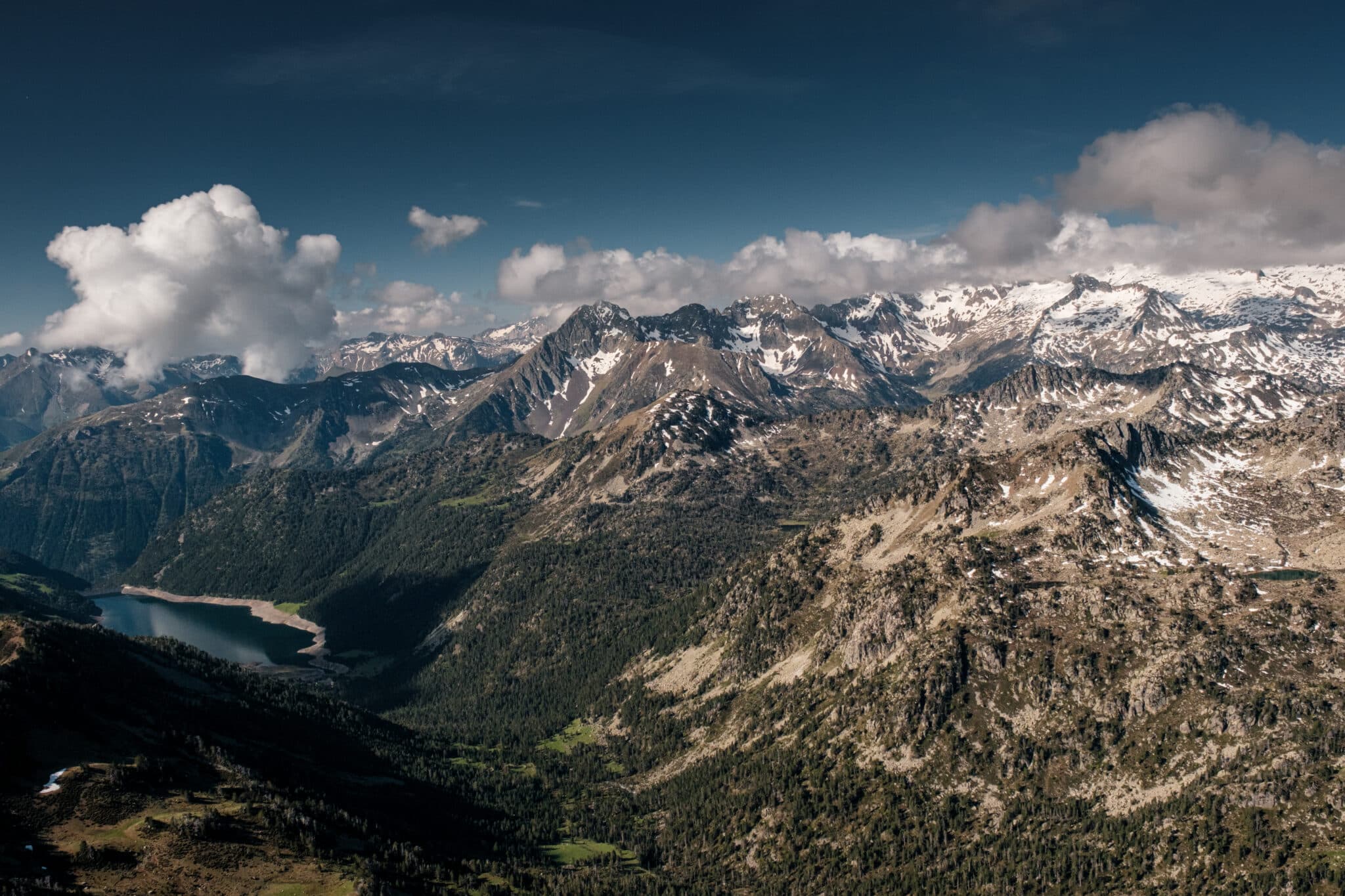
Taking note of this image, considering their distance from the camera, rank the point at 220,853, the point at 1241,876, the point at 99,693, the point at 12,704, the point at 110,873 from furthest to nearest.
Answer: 1. the point at 99,693
2. the point at 12,704
3. the point at 1241,876
4. the point at 220,853
5. the point at 110,873

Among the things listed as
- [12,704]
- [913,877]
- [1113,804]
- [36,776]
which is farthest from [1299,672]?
[12,704]

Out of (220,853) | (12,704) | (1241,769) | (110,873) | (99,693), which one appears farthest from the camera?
(99,693)

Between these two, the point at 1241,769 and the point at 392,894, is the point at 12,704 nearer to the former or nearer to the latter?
the point at 392,894

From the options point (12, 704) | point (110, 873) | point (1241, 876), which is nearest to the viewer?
point (110, 873)

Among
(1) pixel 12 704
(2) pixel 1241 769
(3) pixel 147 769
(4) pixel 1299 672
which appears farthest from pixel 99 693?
(4) pixel 1299 672

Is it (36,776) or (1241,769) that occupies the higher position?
(36,776)

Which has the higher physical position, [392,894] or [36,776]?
[36,776]

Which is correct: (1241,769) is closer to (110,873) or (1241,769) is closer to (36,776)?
(110,873)

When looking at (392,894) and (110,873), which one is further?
(392,894)

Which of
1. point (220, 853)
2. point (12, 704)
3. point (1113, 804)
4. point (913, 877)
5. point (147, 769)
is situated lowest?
point (913, 877)

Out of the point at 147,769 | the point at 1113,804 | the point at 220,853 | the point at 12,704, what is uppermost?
the point at 12,704
